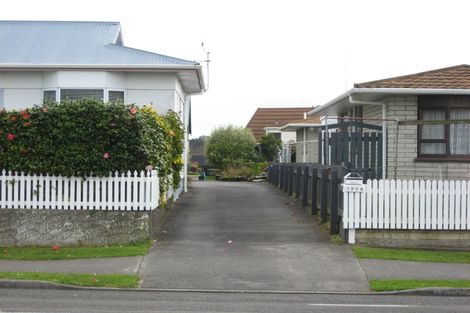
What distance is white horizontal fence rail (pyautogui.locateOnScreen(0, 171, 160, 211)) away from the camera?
13250mm

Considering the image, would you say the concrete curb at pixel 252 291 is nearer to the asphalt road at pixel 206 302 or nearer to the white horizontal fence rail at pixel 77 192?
the asphalt road at pixel 206 302

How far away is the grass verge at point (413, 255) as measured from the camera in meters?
12.2

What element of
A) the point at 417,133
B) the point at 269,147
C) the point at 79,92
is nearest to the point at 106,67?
the point at 79,92

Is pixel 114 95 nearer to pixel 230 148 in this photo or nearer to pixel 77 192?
pixel 77 192

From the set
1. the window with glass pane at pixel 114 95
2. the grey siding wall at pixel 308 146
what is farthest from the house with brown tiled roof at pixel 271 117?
the window with glass pane at pixel 114 95

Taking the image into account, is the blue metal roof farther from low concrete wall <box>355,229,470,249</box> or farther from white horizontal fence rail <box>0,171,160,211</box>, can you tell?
low concrete wall <box>355,229,470,249</box>

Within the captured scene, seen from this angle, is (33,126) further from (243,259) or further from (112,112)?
(243,259)

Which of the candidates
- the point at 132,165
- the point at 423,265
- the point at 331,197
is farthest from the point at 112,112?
the point at 423,265

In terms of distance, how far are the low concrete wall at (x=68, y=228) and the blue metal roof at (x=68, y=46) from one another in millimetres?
7075

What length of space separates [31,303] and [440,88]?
1125cm

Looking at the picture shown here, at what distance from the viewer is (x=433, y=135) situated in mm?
16891

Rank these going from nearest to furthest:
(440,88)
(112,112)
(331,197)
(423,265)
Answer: (423,265) < (112,112) < (331,197) < (440,88)

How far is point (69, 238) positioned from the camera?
13211 millimetres

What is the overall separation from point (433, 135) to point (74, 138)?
887 cm
